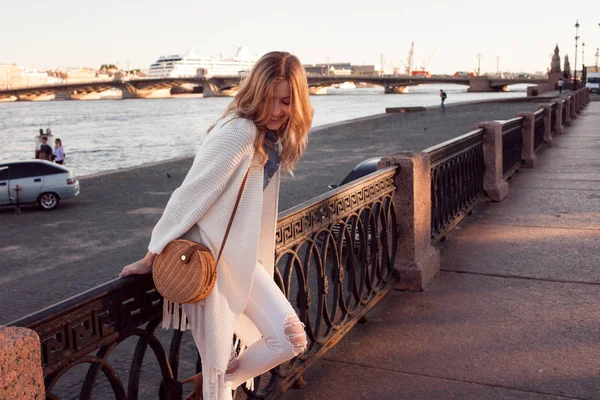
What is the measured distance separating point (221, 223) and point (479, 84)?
121730 mm

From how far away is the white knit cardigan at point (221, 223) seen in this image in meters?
2.48

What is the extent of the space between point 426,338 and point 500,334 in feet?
1.52

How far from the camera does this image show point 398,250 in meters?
5.43

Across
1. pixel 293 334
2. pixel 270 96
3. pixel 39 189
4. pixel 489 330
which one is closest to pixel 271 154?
pixel 270 96

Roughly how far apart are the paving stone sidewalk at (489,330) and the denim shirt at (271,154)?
146 cm

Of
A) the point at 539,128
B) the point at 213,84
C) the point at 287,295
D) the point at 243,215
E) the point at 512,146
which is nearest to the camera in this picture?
the point at 243,215

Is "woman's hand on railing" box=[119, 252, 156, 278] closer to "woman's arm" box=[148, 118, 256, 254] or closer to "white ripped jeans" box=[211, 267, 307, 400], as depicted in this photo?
"woman's arm" box=[148, 118, 256, 254]

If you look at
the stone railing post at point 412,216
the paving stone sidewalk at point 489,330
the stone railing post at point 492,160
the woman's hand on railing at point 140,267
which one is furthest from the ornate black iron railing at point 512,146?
the woman's hand on railing at point 140,267

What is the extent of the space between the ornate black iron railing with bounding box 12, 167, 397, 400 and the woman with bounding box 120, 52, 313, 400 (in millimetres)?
143

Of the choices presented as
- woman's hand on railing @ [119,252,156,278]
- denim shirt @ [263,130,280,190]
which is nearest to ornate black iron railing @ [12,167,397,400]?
woman's hand on railing @ [119,252,156,278]

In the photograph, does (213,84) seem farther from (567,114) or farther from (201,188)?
(201,188)

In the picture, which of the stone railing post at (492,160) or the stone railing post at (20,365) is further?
the stone railing post at (492,160)

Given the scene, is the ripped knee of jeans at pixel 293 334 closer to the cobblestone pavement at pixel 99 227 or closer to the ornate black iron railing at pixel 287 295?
the ornate black iron railing at pixel 287 295

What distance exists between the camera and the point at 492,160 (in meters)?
8.87
